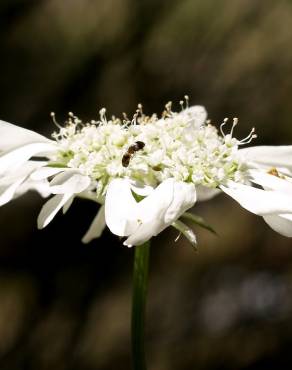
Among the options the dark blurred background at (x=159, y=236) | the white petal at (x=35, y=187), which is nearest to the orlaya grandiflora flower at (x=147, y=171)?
the white petal at (x=35, y=187)

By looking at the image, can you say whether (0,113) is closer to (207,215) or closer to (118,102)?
(118,102)

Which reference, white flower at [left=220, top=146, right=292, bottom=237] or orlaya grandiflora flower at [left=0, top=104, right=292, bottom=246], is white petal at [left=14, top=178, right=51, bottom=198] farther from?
white flower at [left=220, top=146, right=292, bottom=237]

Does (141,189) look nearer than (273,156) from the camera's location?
Yes

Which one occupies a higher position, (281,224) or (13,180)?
(13,180)

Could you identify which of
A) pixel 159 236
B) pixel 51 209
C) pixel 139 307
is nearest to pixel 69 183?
pixel 51 209

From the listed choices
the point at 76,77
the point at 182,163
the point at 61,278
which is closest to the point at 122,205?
the point at 182,163

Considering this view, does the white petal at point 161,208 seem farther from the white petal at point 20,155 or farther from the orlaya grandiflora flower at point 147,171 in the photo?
the white petal at point 20,155

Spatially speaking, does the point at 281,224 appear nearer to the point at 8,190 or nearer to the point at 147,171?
the point at 147,171
